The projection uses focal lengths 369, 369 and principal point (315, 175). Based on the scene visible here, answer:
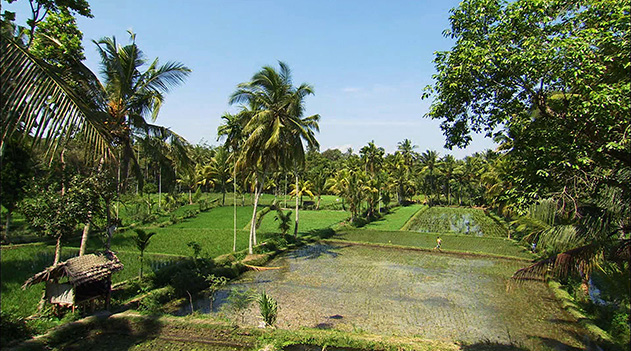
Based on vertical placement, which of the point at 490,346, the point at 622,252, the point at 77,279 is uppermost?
the point at 622,252

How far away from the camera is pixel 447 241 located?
21219mm

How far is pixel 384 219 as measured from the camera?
102 feet

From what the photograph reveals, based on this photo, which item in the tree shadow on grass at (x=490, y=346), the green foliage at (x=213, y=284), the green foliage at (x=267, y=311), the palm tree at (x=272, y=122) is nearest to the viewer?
the tree shadow on grass at (x=490, y=346)

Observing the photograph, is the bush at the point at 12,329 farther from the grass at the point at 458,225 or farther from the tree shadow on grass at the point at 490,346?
the grass at the point at 458,225

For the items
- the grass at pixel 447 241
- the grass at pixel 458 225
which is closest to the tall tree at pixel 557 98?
the grass at pixel 447 241

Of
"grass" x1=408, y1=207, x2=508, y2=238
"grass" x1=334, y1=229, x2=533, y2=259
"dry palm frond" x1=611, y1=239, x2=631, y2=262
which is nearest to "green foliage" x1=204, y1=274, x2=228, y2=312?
"dry palm frond" x1=611, y1=239, x2=631, y2=262

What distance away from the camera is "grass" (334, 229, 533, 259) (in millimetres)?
18375

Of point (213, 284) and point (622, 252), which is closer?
point (622, 252)

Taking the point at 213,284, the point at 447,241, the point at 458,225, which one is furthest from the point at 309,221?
the point at 213,284

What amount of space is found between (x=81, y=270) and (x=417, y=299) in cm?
861

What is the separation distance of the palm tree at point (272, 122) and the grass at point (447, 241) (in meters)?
7.38

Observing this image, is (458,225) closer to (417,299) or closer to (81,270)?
(417,299)

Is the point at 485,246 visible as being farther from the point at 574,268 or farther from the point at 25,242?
the point at 25,242

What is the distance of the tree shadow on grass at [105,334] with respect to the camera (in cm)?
704
